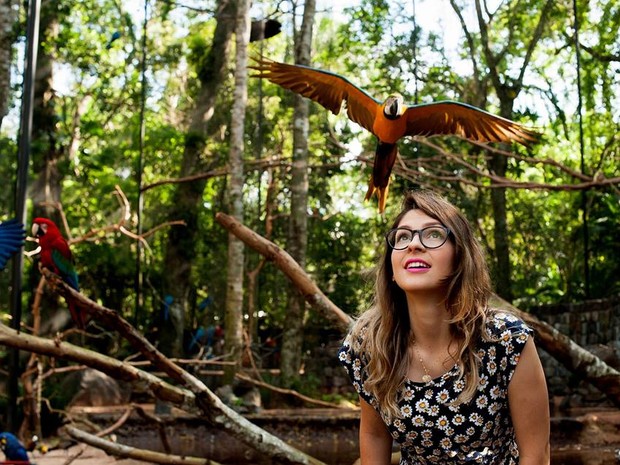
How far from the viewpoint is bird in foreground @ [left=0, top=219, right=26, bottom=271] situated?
4.04m

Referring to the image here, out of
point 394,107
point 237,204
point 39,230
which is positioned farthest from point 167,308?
point 394,107

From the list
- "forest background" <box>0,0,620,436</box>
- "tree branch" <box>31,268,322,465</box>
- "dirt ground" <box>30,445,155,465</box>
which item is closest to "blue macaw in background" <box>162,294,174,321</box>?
"forest background" <box>0,0,620,436</box>

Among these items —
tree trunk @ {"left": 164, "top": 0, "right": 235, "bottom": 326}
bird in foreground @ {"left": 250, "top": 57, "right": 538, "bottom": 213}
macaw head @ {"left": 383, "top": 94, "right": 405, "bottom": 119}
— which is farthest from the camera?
tree trunk @ {"left": 164, "top": 0, "right": 235, "bottom": 326}

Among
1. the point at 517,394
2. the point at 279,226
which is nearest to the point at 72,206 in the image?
the point at 279,226

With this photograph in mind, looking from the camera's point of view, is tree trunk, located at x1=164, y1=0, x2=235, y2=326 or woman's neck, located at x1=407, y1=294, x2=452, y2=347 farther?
tree trunk, located at x1=164, y1=0, x2=235, y2=326

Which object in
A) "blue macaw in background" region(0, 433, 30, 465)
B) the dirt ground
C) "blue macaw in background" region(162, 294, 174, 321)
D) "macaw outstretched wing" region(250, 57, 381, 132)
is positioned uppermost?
"macaw outstretched wing" region(250, 57, 381, 132)

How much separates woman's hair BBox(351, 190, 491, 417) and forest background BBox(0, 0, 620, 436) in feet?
20.5

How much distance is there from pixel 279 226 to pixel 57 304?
15.9 feet

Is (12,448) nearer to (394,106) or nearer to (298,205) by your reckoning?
(394,106)

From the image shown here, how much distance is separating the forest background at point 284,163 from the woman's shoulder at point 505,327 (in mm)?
6402

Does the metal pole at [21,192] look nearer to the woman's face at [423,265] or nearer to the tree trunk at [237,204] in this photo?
the tree trunk at [237,204]

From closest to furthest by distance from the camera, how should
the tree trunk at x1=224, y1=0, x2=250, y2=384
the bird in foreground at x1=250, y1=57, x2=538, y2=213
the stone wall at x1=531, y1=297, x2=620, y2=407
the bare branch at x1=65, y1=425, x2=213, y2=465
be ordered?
the bird in foreground at x1=250, y1=57, x2=538, y2=213 < the bare branch at x1=65, y1=425, x2=213, y2=465 < the tree trunk at x1=224, y1=0, x2=250, y2=384 < the stone wall at x1=531, y1=297, x2=620, y2=407

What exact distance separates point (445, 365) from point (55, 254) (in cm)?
404

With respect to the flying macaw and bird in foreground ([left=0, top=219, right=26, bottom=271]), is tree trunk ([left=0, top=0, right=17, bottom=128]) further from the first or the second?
bird in foreground ([left=0, top=219, right=26, bottom=271])
